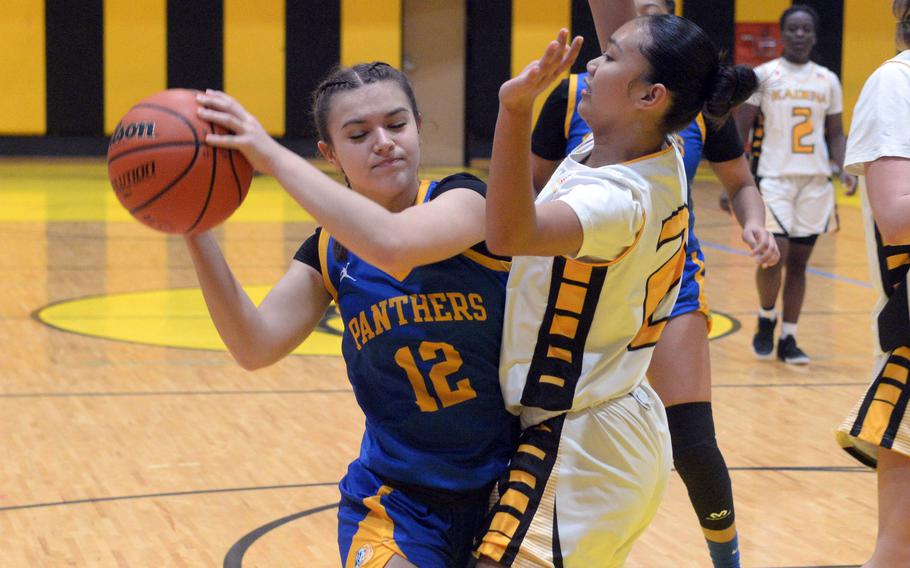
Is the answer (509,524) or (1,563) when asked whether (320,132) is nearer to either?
(509,524)

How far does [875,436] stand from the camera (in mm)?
2746

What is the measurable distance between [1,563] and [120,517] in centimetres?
49

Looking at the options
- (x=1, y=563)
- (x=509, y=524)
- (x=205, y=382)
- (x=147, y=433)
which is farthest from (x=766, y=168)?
(x=509, y=524)

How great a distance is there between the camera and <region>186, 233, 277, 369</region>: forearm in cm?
240

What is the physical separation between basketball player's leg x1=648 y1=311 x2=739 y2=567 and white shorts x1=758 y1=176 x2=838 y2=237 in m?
3.97

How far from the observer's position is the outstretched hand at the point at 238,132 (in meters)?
2.00

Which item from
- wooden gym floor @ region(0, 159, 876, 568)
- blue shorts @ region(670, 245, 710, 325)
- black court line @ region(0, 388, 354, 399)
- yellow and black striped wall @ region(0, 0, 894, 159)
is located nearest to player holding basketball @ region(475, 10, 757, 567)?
blue shorts @ region(670, 245, 710, 325)

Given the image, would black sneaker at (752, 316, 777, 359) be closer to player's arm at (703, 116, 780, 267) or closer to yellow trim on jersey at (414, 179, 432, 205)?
player's arm at (703, 116, 780, 267)

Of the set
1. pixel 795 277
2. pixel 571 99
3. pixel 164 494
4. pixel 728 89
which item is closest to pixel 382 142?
pixel 728 89

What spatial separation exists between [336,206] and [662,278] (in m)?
0.74

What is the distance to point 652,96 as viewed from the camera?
2357 millimetres

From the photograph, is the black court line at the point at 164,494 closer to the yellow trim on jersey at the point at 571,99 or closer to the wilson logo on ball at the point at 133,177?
the yellow trim on jersey at the point at 571,99

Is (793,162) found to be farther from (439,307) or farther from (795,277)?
(439,307)

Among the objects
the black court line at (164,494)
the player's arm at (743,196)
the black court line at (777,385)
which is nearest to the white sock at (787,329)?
the black court line at (777,385)
